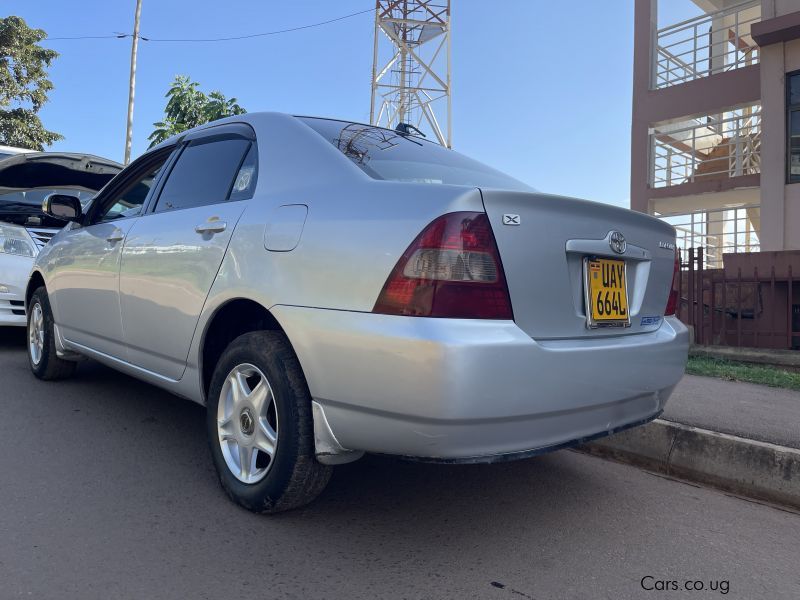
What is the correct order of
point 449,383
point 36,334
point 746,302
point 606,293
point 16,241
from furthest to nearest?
point 746,302, point 16,241, point 36,334, point 606,293, point 449,383

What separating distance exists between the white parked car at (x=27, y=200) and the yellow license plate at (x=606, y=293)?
17.0ft

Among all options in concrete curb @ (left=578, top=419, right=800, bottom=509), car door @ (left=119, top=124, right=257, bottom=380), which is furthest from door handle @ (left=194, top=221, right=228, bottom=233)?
concrete curb @ (left=578, top=419, right=800, bottom=509)

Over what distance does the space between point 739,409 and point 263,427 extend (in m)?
3.43

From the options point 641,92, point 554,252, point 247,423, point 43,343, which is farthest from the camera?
point 641,92

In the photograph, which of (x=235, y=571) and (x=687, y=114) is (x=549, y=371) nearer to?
(x=235, y=571)

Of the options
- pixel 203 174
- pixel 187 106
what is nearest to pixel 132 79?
pixel 187 106

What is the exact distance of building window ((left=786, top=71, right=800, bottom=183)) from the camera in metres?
9.69

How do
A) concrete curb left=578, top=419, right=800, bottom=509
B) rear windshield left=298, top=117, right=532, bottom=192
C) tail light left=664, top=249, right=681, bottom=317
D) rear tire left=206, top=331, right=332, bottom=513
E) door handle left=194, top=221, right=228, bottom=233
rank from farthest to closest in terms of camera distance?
concrete curb left=578, top=419, right=800, bottom=509 < tail light left=664, top=249, right=681, bottom=317 < door handle left=194, top=221, right=228, bottom=233 < rear windshield left=298, top=117, right=532, bottom=192 < rear tire left=206, top=331, right=332, bottom=513

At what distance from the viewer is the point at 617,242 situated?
2.47 m

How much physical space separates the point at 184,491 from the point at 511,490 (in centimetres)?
148

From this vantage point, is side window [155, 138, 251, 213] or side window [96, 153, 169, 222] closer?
side window [155, 138, 251, 213]

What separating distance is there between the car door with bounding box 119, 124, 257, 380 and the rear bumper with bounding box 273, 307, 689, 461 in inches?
27.3

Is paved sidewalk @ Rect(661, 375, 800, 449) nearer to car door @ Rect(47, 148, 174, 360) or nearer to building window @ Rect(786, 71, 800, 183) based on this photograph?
car door @ Rect(47, 148, 174, 360)

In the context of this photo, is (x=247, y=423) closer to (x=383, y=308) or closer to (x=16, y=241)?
(x=383, y=308)
